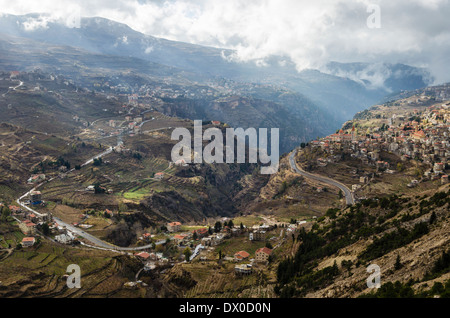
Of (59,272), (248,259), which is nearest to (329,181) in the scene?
(248,259)

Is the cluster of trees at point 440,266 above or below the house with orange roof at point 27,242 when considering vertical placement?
above

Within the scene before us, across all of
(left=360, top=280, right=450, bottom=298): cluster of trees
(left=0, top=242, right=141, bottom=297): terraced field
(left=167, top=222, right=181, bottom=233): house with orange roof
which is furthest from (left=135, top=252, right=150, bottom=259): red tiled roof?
(left=360, top=280, right=450, bottom=298): cluster of trees

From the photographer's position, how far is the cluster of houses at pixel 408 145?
2832 inches

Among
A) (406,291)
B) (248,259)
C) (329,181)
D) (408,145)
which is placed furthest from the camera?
(408,145)

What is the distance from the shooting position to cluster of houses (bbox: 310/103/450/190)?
71938 millimetres

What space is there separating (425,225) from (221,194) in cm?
6886

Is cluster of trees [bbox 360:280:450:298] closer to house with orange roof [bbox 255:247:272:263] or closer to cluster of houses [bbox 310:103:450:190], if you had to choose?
house with orange roof [bbox 255:247:272:263]

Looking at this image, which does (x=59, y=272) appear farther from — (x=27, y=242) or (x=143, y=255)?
(x=143, y=255)

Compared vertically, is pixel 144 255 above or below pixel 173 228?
above

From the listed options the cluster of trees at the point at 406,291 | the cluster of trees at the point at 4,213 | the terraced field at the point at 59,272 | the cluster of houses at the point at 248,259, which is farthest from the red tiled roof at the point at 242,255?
the cluster of trees at the point at 4,213

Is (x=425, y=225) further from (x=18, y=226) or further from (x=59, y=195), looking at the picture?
(x=59, y=195)

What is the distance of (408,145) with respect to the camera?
8200cm

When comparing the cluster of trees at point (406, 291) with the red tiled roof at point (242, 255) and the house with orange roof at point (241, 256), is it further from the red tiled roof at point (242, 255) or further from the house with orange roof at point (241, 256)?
the red tiled roof at point (242, 255)

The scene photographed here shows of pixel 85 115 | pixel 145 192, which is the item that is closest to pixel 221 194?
pixel 145 192
